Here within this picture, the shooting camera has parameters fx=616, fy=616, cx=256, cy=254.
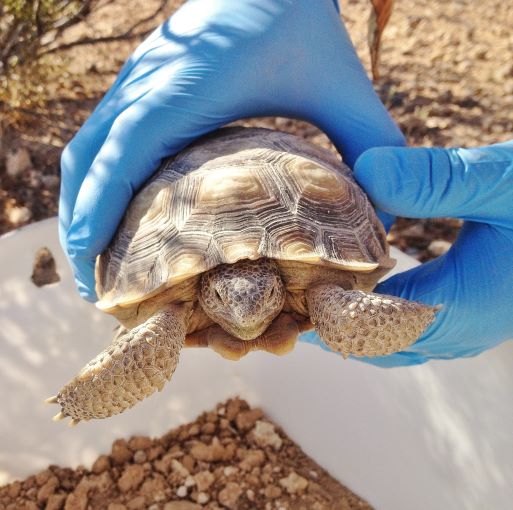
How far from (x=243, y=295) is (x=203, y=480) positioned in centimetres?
117

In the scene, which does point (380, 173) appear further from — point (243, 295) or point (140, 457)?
point (140, 457)

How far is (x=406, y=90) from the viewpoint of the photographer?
9.50 ft

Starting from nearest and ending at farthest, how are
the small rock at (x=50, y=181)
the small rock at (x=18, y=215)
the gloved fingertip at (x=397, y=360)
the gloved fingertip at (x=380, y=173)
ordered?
the gloved fingertip at (x=380, y=173) < the gloved fingertip at (x=397, y=360) < the small rock at (x=18, y=215) < the small rock at (x=50, y=181)

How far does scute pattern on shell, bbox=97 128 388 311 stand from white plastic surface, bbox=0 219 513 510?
0.76m

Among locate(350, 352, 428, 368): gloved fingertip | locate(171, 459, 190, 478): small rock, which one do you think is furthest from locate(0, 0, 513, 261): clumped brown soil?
locate(171, 459, 190, 478): small rock

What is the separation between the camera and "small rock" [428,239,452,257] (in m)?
2.38

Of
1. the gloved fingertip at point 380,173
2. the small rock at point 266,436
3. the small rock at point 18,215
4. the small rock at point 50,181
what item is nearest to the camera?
the gloved fingertip at point 380,173

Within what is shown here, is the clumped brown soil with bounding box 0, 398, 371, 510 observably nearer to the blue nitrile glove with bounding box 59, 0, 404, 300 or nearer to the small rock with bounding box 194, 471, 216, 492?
the small rock with bounding box 194, 471, 216, 492

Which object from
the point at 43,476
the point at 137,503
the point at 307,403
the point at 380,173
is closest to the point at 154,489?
the point at 137,503

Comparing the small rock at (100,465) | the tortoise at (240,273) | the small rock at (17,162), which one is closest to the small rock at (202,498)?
the small rock at (100,465)

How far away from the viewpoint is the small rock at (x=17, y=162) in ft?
8.72

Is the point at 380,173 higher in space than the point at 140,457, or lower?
higher

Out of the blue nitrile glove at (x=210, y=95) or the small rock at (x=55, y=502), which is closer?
the blue nitrile glove at (x=210, y=95)

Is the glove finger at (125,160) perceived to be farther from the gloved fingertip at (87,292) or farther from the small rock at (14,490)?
the small rock at (14,490)
